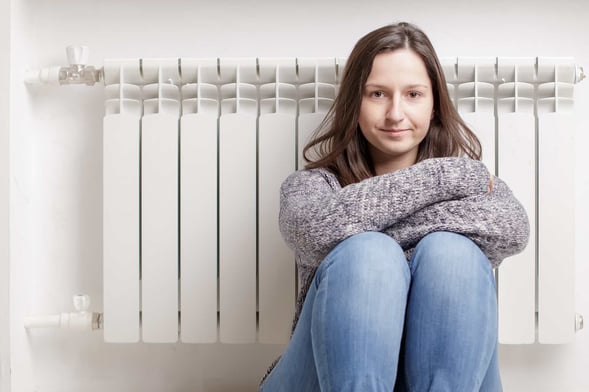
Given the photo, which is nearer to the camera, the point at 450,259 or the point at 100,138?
the point at 450,259

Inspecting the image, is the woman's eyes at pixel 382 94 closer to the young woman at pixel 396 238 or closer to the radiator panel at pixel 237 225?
the young woman at pixel 396 238

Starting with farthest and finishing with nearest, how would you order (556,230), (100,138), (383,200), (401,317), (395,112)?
(100,138) < (556,230) < (395,112) < (383,200) < (401,317)

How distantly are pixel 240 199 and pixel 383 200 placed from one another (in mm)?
450

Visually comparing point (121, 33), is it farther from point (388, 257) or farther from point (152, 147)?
point (388, 257)

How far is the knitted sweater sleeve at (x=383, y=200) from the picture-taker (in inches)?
36.6

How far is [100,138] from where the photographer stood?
143 centimetres

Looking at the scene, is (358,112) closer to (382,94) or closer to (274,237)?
(382,94)

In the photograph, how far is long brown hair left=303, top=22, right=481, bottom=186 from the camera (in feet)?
3.77

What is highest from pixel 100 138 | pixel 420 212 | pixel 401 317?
pixel 100 138

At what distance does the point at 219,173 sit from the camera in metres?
1.34

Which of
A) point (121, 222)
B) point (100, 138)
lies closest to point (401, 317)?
point (121, 222)

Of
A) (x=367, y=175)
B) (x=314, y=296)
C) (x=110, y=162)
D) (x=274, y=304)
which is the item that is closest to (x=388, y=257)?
(x=314, y=296)

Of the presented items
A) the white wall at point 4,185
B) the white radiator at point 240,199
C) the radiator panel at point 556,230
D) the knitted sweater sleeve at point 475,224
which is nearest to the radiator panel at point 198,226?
the white radiator at point 240,199

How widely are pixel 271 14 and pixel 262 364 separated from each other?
2.25 feet
